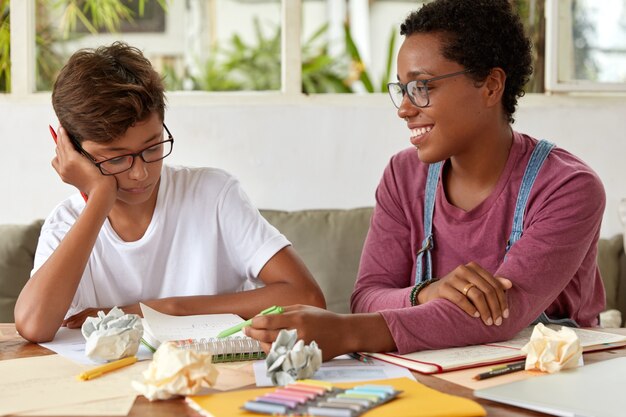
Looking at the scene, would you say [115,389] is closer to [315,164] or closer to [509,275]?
[509,275]

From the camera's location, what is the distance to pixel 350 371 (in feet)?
4.84

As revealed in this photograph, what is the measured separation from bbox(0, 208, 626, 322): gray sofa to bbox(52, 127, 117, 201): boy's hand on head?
37.0 inches

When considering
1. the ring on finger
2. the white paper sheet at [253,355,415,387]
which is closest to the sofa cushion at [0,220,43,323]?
the white paper sheet at [253,355,415,387]

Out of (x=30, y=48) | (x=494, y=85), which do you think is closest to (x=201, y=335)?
(x=494, y=85)

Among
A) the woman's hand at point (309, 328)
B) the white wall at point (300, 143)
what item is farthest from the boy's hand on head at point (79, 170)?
the white wall at point (300, 143)

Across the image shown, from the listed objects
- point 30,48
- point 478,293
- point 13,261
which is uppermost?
point 30,48

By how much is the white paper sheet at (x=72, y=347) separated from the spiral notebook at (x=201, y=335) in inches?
1.2

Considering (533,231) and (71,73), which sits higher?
(71,73)

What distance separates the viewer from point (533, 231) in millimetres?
1889

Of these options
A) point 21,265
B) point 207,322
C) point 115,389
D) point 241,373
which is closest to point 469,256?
point 207,322

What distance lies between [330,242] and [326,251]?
0.12 ft

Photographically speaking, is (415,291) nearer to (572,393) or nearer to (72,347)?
(572,393)

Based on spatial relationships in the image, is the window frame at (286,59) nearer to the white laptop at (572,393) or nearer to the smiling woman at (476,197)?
the smiling woman at (476,197)

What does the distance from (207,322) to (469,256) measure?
0.64m
